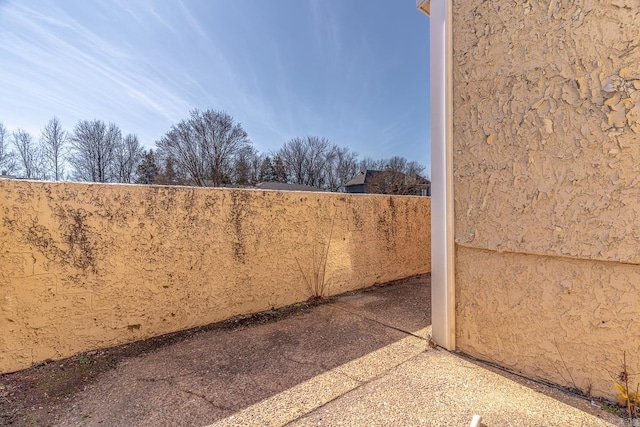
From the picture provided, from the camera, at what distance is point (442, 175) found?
290 cm

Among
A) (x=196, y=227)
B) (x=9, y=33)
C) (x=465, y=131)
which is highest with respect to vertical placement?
(x=9, y=33)

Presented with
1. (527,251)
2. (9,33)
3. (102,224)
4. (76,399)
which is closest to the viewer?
(76,399)

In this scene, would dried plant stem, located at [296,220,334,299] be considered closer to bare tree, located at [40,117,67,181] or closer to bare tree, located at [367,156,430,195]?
bare tree, located at [367,156,430,195]

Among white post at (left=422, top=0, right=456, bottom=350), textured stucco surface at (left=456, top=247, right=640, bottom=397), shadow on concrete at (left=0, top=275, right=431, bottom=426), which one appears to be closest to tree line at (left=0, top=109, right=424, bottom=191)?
shadow on concrete at (left=0, top=275, right=431, bottom=426)

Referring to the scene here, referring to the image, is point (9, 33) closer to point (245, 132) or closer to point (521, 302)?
point (521, 302)

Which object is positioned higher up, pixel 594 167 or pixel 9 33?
pixel 9 33

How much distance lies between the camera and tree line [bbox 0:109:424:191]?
30.7 m

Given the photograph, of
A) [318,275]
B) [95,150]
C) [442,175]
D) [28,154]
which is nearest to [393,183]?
[318,275]

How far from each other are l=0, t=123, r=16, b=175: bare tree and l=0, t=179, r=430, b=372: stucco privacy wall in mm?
36410

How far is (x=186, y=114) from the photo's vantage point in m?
32.8

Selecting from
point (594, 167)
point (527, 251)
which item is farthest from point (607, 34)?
point (527, 251)

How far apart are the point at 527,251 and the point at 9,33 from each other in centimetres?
703

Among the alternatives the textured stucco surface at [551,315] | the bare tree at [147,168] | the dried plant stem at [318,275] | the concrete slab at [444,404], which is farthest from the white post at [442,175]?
the bare tree at [147,168]

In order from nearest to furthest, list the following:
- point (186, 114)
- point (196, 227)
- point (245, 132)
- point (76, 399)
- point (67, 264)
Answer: point (76, 399), point (67, 264), point (196, 227), point (186, 114), point (245, 132)
